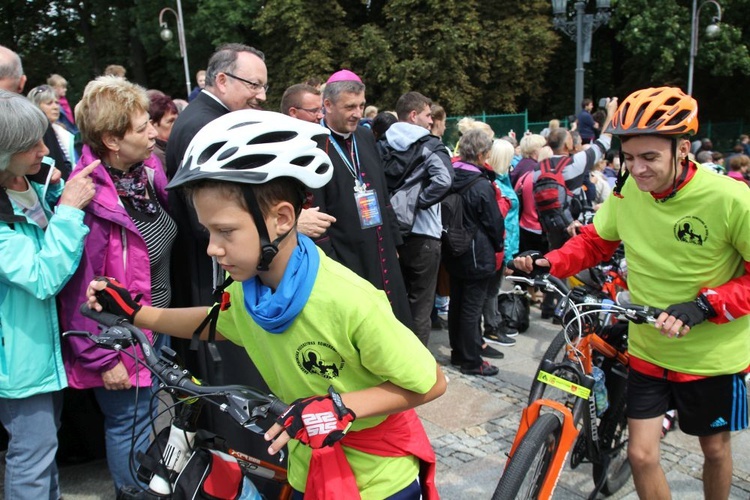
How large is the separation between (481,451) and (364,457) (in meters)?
2.46

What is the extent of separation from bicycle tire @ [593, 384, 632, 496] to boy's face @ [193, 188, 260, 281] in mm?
2555

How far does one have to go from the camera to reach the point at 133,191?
320 centimetres

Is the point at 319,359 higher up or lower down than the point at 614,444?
higher up

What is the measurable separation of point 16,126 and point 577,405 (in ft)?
8.98

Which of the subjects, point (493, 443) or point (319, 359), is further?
point (493, 443)

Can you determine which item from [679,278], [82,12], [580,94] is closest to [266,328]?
[679,278]

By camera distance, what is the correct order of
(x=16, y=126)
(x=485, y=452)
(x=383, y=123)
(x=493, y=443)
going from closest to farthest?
(x=16, y=126) < (x=485, y=452) < (x=493, y=443) < (x=383, y=123)

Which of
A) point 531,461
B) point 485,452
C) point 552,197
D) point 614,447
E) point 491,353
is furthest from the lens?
point 552,197

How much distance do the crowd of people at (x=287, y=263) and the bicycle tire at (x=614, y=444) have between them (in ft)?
1.97

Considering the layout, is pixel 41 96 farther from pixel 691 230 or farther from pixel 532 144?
pixel 691 230

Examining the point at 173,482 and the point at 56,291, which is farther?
the point at 56,291

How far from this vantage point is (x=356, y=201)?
4062 mm

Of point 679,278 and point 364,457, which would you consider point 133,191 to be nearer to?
point 364,457

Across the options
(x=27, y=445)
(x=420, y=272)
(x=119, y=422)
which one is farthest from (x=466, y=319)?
(x=27, y=445)
